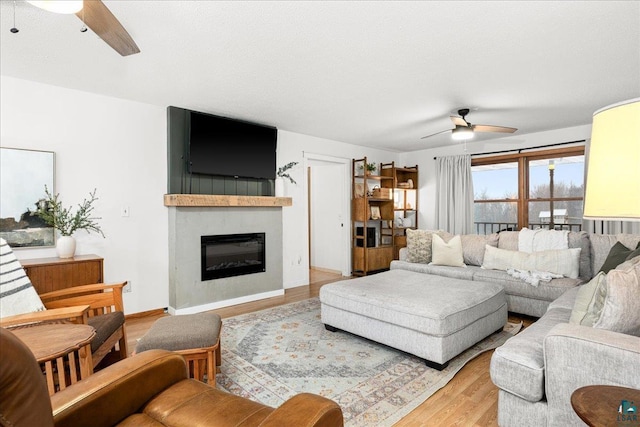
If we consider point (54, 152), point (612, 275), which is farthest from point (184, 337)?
point (54, 152)

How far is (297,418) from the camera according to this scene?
0.97 meters

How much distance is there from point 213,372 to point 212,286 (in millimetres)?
2100

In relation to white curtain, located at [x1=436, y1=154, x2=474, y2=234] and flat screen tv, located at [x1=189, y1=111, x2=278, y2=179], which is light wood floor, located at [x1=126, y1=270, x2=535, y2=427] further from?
white curtain, located at [x1=436, y1=154, x2=474, y2=234]

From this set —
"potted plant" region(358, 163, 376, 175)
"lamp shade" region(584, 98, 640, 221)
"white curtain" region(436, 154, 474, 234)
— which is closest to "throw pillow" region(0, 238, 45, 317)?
"lamp shade" region(584, 98, 640, 221)

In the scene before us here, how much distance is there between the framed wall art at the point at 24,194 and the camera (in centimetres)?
295

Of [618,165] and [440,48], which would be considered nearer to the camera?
[618,165]

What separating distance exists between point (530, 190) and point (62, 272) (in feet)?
20.5

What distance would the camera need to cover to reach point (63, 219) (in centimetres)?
316

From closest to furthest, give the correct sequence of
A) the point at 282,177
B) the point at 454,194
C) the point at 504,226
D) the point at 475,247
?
the point at 475,247 → the point at 282,177 → the point at 504,226 → the point at 454,194

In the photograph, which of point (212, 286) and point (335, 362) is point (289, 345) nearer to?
point (335, 362)

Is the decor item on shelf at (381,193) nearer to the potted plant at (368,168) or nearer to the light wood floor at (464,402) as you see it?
the potted plant at (368,168)

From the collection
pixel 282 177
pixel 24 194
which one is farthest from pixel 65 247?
pixel 282 177

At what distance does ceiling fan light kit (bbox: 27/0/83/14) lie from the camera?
1333 millimetres

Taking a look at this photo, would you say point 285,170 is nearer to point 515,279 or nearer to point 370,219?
point 370,219
